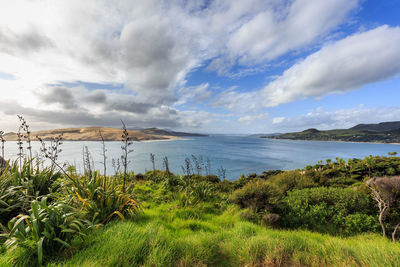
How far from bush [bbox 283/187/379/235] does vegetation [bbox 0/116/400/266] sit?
0.03m

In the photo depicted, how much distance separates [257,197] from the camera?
19.9 feet

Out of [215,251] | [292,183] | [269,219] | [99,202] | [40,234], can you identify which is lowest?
[292,183]

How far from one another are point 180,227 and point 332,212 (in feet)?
17.6

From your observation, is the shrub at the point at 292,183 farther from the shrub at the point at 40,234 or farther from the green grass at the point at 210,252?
the shrub at the point at 40,234

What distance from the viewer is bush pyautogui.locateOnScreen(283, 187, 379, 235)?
16.0 feet

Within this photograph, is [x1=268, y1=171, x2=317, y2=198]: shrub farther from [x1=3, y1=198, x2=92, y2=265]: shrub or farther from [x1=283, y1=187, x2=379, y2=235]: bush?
[x1=3, y1=198, x2=92, y2=265]: shrub

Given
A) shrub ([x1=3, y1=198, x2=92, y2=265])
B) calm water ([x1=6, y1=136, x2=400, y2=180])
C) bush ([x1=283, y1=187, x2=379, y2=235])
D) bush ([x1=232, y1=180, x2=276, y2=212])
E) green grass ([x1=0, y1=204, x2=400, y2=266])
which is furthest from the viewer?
calm water ([x1=6, y1=136, x2=400, y2=180])

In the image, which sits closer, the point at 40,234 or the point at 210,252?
the point at 40,234

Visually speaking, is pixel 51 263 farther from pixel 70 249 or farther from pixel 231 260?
pixel 231 260

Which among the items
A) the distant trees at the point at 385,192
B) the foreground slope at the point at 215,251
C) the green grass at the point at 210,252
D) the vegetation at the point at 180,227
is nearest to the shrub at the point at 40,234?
the vegetation at the point at 180,227

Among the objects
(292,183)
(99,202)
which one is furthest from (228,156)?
Answer: (99,202)

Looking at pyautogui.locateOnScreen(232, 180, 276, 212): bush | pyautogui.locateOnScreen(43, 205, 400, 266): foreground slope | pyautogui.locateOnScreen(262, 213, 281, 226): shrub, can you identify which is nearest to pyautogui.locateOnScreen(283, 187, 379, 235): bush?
pyautogui.locateOnScreen(232, 180, 276, 212): bush

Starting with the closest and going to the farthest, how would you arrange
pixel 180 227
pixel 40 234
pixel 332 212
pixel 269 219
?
pixel 40 234
pixel 180 227
pixel 269 219
pixel 332 212

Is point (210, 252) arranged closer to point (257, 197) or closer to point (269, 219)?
point (269, 219)
